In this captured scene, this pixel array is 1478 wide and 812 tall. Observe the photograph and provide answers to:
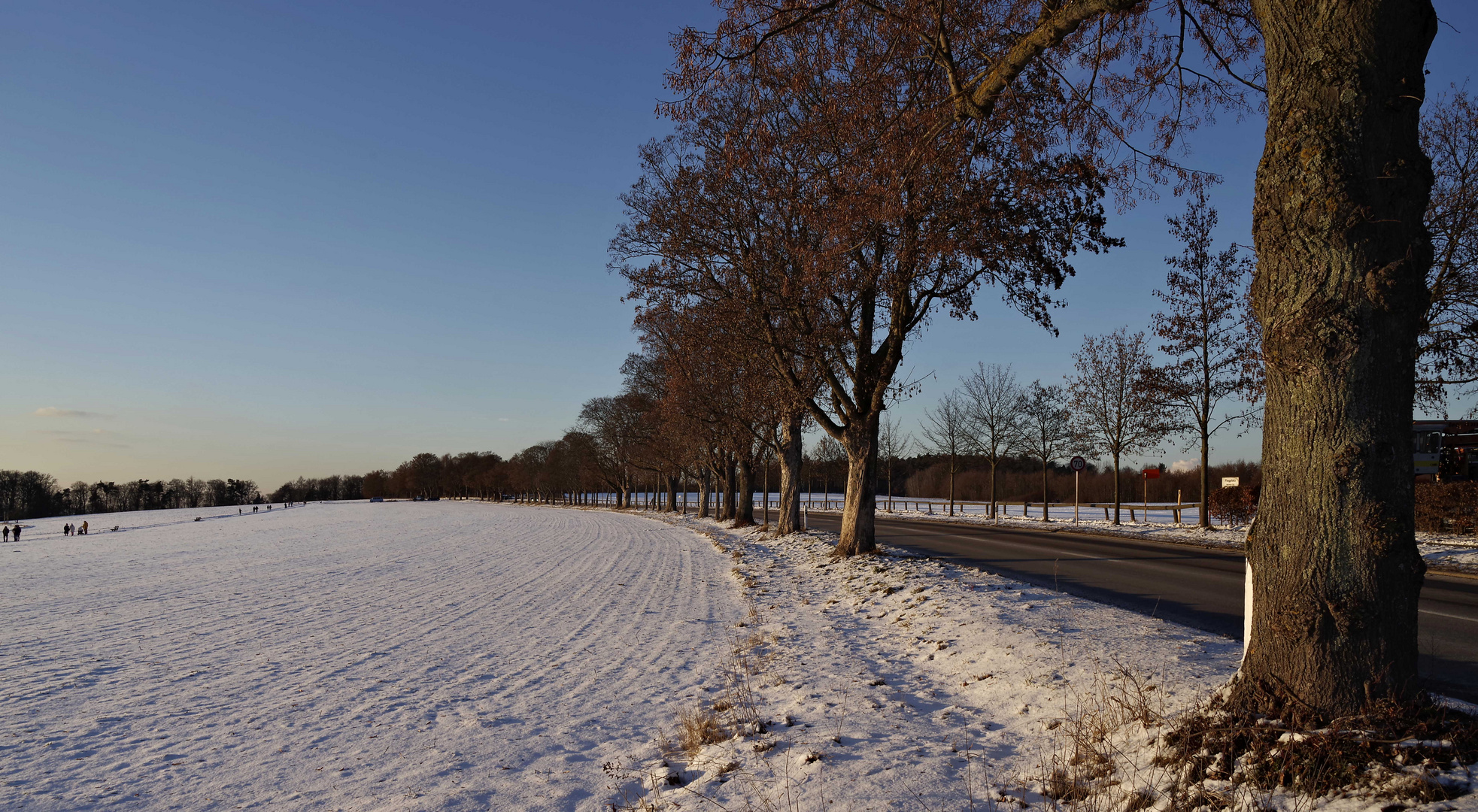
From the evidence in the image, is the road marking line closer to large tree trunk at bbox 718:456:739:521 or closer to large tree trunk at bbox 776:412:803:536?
large tree trunk at bbox 776:412:803:536

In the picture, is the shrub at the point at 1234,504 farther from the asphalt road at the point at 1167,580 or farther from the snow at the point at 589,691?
the snow at the point at 589,691

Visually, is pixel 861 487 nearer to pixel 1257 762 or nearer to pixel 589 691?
pixel 589 691

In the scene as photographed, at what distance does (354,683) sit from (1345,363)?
10.5 metres

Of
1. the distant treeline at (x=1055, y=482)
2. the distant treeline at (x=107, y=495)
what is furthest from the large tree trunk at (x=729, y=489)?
the distant treeline at (x=107, y=495)

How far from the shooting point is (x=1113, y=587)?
12234mm

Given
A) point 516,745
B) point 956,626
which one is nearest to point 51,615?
point 516,745

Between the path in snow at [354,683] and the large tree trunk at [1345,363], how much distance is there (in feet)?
15.3

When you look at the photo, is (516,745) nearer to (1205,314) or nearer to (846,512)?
(846,512)

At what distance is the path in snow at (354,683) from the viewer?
595 centimetres

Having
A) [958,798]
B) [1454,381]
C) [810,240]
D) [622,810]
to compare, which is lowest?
[622,810]

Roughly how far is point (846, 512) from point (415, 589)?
37.0 ft

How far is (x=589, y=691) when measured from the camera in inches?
324

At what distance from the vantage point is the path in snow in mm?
5949

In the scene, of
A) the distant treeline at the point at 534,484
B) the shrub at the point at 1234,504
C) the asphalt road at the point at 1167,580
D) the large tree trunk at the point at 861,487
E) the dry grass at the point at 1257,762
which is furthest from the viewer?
the distant treeline at the point at 534,484
